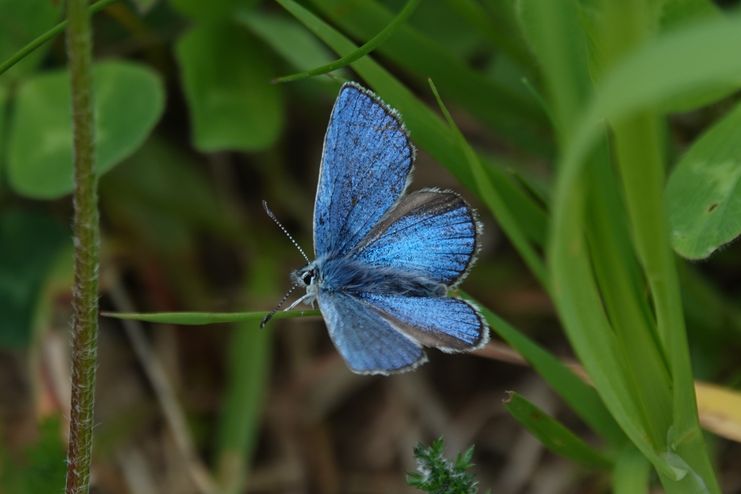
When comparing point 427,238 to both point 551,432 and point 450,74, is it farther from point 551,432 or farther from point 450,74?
point 450,74

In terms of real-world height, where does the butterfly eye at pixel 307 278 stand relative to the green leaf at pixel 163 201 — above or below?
below

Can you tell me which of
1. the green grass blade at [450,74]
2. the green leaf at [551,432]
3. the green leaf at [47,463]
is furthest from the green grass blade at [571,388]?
the green leaf at [47,463]

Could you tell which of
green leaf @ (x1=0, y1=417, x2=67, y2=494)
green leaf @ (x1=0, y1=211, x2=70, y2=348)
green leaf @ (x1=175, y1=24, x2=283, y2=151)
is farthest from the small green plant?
green leaf @ (x1=0, y1=211, x2=70, y2=348)

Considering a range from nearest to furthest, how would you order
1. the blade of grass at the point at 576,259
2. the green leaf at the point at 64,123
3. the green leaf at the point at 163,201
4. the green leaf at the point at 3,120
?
1. the blade of grass at the point at 576,259
2. the green leaf at the point at 64,123
3. the green leaf at the point at 3,120
4. the green leaf at the point at 163,201

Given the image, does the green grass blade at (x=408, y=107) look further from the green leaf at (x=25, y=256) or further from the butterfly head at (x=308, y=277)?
the green leaf at (x=25, y=256)

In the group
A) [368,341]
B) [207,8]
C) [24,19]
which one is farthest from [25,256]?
[368,341]

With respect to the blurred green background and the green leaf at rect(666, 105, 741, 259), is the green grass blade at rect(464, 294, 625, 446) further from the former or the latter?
the green leaf at rect(666, 105, 741, 259)

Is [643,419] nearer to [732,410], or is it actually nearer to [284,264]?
[732,410]
